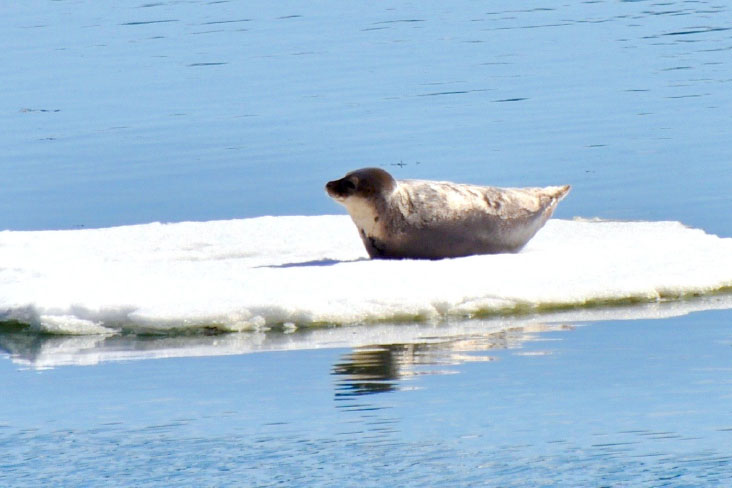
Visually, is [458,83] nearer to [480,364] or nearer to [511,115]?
[511,115]

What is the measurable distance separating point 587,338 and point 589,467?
7.64 ft

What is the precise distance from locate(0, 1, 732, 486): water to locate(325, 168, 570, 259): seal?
1.82 m

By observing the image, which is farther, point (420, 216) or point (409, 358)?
point (420, 216)

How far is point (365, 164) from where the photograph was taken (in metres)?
15.8

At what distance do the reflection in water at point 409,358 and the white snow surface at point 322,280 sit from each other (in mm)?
553

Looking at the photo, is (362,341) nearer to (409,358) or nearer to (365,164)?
(409,358)

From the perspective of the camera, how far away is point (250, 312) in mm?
9180

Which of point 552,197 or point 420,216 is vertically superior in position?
point 552,197

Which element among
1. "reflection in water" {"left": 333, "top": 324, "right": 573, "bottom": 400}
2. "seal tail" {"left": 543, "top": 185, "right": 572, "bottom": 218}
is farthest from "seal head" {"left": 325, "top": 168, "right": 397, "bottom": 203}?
"reflection in water" {"left": 333, "top": 324, "right": 573, "bottom": 400}

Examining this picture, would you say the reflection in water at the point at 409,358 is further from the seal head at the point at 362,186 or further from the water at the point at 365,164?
the seal head at the point at 362,186

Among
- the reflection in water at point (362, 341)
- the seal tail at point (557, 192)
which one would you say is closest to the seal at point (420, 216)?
the seal tail at point (557, 192)

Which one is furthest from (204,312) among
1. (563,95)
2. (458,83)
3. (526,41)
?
(526,41)

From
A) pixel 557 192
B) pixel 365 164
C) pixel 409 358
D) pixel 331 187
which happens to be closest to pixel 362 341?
pixel 409 358

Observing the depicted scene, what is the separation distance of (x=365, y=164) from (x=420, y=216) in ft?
16.2
